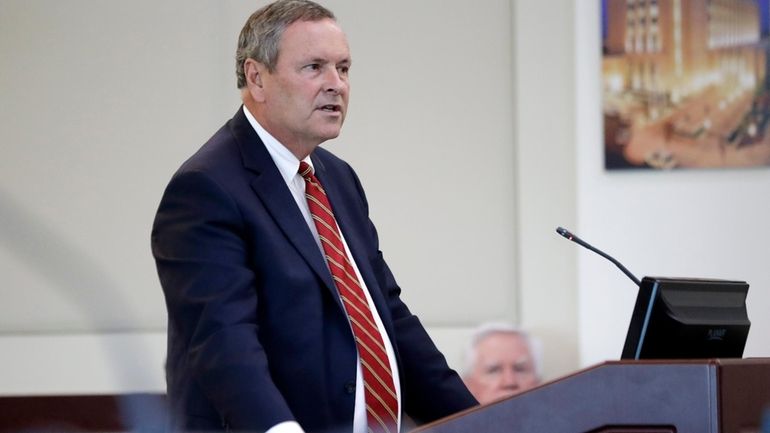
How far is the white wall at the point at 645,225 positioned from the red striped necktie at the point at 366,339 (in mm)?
2315

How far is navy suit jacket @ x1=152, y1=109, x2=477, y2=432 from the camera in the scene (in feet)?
5.62

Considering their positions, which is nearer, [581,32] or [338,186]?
[338,186]

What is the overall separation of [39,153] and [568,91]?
2043mm

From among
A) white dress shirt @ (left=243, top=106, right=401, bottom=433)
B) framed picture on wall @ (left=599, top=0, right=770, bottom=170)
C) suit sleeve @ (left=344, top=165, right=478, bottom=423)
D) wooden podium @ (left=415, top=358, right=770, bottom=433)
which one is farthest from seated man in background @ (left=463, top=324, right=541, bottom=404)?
wooden podium @ (left=415, top=358, right=770, bottom=433)

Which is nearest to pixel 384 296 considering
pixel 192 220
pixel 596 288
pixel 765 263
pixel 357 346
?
pixel 357 346

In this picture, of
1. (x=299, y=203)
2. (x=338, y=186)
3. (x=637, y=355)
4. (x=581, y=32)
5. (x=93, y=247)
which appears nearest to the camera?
(x=637, y=355)

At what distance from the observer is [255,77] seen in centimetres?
207

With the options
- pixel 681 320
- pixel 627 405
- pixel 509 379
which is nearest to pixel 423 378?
pixel 681 320

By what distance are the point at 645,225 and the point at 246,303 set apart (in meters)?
2.70

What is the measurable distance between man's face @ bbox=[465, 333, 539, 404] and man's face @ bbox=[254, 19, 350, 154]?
6.36 feet

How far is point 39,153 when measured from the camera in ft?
14.6

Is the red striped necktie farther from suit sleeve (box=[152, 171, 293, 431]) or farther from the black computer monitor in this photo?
the black computer monitor

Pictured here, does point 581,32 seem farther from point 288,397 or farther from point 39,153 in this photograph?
point 288,397

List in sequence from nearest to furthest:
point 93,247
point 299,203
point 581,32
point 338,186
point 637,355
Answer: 1. point 637,355
2. point 299,203
3. point 338,186
4. point 581,32
5. point 93,247
